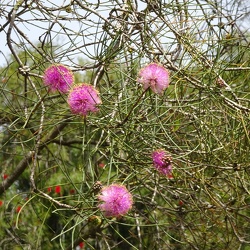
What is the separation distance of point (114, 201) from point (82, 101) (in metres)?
0.16

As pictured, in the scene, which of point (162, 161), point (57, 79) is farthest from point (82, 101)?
point (162, 161)

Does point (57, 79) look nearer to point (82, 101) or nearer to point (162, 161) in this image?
point (82, 101)

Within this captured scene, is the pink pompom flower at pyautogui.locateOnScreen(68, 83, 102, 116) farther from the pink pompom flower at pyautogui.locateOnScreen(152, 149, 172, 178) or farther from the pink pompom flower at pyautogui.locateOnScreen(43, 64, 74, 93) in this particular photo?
the pink pompom flower at pyautogui.locateOnScreen(152, 149, 172, 178)

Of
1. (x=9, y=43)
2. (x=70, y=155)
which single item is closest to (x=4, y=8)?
(x=9, y=43)

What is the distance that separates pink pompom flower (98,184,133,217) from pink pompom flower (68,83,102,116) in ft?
0.40

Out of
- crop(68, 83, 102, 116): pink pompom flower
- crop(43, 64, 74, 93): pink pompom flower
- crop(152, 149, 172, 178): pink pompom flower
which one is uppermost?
crop(43, 64, 74, 93): pink pompom flower

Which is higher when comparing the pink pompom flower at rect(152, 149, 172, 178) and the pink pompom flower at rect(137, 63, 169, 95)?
the pink pompom flower at rect(137, 63, 169, 95)

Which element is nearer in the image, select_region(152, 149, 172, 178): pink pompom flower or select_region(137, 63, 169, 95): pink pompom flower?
select_region(137, 63, 169, 95): pink pompom flower

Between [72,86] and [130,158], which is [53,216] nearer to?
[130,158]

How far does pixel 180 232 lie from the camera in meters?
1.81

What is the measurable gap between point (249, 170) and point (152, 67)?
0.48 metres

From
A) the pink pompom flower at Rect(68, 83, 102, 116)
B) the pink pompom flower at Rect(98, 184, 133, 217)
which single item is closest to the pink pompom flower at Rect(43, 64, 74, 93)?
the pink pompom flower at Rect(68, 83, 102, 116)

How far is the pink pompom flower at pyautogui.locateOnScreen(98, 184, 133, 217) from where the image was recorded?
2.89 feet

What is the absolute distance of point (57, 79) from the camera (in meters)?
0.95
